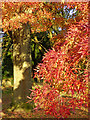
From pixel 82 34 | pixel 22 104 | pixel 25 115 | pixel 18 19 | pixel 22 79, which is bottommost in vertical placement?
pixel 25 115

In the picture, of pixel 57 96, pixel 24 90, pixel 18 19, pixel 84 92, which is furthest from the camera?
pixel 24 90

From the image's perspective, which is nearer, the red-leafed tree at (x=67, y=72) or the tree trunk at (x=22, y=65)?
the red-leafed tree at (x=67, y=72)

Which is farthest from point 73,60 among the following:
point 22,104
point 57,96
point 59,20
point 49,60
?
point 22,104

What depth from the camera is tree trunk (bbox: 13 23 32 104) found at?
5.26 meters

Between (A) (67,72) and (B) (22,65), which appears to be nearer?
(A) (67,72)

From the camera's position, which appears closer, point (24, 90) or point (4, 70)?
point (24, 90)

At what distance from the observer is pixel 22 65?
5273mm

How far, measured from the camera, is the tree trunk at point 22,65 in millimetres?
5262

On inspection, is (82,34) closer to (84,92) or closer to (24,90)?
(84,92)

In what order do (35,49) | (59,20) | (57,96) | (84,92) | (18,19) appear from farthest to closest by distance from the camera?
(35,49) → (59,20) → (18,19) → (57,96) → (84,92)

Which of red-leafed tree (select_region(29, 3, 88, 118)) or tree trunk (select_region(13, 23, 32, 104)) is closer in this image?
red-leafed tree (select_region(29, 3, 88, 118))

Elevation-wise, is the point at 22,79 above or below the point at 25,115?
above

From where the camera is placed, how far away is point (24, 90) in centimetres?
527

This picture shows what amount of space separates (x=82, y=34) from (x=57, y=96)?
112 cm
